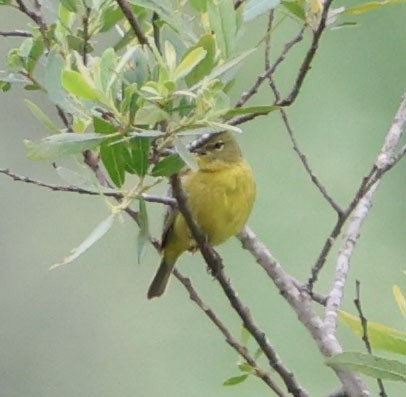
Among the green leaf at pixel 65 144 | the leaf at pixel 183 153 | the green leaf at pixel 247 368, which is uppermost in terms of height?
the green leaf at pixel 65 144

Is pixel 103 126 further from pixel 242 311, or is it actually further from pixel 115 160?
pixel 242 311

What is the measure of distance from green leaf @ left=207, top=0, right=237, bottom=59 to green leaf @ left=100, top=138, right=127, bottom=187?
0.43 ft

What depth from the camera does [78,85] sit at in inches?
50.6

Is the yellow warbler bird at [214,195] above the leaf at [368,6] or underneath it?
underneath

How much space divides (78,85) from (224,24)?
Result: 0.53 ft

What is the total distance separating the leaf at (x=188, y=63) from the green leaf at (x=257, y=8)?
0.47 feet

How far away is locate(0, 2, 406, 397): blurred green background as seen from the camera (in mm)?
6406

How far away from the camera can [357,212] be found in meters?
2.00

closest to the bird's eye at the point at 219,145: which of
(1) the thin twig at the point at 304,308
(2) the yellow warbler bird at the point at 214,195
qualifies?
(2) the yellow warbler bird at the point at 214,195

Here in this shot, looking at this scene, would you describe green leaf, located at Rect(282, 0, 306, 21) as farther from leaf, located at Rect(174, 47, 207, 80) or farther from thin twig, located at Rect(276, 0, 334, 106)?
leaf, located at Rect(174, 47, 207, 80)

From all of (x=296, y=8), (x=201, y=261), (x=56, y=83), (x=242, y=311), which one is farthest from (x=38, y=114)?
(x=201, y=261)

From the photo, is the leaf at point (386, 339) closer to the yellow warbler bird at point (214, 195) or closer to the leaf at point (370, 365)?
the leaf at point (370, 365)

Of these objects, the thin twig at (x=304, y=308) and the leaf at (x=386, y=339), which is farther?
the thin twig at (x=304, y=308)

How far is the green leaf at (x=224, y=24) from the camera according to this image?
53.6 inches
